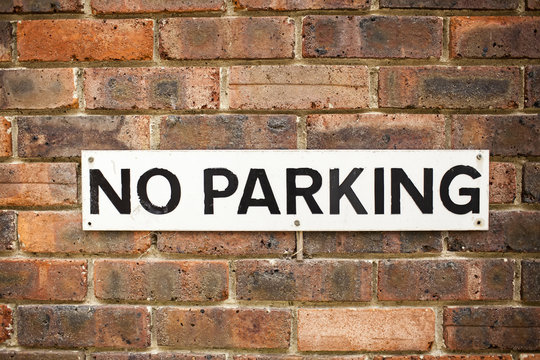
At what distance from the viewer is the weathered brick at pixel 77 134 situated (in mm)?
784

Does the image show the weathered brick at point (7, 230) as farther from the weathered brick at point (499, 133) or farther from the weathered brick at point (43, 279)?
the weathered brick at point (499, 133)

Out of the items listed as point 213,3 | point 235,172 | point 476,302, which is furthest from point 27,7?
point 476,302

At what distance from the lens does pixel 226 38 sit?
2.54 ft

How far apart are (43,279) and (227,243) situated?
40 centimetres

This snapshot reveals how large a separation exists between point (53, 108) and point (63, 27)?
0.17 meters

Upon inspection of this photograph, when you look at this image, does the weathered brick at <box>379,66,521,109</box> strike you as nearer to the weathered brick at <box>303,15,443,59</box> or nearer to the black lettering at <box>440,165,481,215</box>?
the weathered brick at <box>303,15,443,59</box>

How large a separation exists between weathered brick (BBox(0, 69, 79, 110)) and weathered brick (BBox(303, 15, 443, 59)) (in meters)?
0.50

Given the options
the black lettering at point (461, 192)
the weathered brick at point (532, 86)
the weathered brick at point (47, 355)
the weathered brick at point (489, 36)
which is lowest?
the weathered brick at point (47, 355)

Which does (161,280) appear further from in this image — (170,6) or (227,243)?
(170,6)

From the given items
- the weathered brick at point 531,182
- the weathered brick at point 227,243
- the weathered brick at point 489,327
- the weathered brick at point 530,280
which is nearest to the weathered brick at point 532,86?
the weathered brick at point 531,182

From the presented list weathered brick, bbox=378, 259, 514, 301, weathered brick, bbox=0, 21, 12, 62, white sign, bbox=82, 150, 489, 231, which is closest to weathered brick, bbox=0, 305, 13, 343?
white sign, bbox=82, 150, 489, 231

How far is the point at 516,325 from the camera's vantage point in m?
0.79

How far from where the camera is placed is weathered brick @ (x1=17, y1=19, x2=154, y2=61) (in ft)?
2.57

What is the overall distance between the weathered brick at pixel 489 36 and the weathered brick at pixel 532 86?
48 mm
